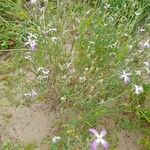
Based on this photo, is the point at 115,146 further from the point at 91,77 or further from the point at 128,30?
the point at 128,30

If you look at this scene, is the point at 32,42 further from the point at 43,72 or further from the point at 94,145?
the point at 94,145

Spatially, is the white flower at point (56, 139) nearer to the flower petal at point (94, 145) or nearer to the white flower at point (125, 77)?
the flower petal at point (94, 145)

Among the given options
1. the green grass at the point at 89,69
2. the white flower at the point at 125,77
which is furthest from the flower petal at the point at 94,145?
the white flower at the point at 125,77

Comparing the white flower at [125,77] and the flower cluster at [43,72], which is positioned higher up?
the white flower at [125,77]

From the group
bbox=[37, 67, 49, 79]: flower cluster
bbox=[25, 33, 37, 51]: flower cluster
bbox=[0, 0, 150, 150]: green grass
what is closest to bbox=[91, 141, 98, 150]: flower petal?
bbox=[0, 0, 150, 150]: green grass

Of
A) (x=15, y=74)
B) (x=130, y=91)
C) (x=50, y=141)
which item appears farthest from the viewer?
(x=15, y=74)

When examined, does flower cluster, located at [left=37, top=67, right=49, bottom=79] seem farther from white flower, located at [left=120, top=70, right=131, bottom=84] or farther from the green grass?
white flower, located at [left=120, top=70, right=131, bottom=84]

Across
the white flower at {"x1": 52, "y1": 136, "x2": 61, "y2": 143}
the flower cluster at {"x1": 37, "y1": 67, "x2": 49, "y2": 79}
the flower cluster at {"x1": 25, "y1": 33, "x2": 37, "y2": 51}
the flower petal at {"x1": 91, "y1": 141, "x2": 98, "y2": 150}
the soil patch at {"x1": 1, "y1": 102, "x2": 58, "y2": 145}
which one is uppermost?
the flower petal at {"x1": 91, "y1": 141, "x2": 98, "y2": 150}

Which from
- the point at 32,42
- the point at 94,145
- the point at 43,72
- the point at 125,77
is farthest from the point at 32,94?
the point at 94,145

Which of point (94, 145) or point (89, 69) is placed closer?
point (94, 145)

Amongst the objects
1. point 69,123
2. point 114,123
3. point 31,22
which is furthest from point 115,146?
point 31,22

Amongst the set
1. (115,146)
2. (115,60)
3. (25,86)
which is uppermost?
(115,60)
